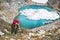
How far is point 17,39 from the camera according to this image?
1.56m

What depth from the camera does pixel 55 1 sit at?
1.76 metres

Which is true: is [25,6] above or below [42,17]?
above

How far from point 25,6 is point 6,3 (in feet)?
0.52

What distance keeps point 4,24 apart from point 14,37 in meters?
0.15

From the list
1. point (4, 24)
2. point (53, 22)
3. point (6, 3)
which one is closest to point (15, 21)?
point (4, 24)

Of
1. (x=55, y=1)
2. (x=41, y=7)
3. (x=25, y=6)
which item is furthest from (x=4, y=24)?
(x=55, y=1)

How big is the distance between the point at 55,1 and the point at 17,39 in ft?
1.54

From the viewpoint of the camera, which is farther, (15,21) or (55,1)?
(55,1)

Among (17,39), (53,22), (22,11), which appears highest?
(22,11)

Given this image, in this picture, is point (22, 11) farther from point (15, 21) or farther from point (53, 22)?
point (53, 22)

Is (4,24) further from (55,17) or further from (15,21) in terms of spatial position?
(55,17)

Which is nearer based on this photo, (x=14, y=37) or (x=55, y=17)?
(x=14, y=37)

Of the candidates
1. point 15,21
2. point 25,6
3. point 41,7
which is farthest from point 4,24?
point 41,7

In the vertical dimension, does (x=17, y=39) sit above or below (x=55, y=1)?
below
